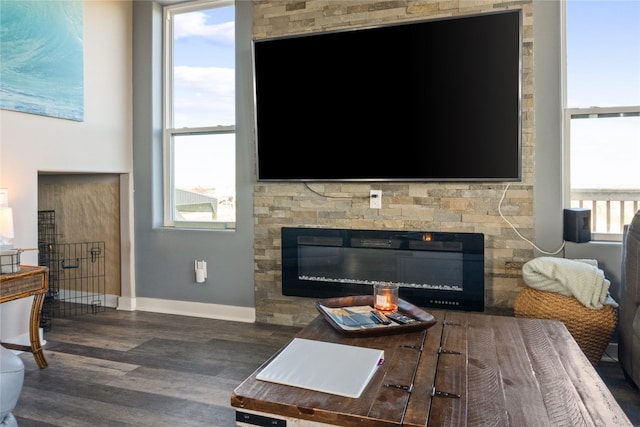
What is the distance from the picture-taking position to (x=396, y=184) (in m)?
3.21

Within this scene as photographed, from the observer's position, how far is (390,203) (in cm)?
322

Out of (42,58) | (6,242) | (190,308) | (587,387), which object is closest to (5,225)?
(6,242)

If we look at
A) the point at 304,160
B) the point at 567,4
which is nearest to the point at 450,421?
the point at 304,160

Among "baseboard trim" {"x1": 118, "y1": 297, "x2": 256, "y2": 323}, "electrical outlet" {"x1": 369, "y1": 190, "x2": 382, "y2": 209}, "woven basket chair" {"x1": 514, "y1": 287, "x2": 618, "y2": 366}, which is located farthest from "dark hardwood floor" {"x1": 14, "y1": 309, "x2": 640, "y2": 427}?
"electrical outlet" {"x1": 369, "y1": 190, "x2": 382, "y2": 209}

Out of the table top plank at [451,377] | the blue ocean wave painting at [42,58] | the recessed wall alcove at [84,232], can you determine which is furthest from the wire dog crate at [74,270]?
the table top plank at [451,377]

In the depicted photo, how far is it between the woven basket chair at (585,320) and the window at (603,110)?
2.02 feet

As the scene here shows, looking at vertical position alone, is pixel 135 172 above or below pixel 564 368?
above

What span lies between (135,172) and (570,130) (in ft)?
11.3

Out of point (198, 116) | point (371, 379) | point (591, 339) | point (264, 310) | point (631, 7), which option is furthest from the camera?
point (198, 116)

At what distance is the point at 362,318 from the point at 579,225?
1747 mm

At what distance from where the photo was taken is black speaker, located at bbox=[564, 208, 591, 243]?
2752 mm

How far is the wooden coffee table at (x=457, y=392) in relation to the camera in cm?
111

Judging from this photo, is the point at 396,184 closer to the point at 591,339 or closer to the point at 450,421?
the point at 591,339

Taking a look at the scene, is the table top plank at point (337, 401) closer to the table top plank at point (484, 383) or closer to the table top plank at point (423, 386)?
the table top plank at point (423, 386)
